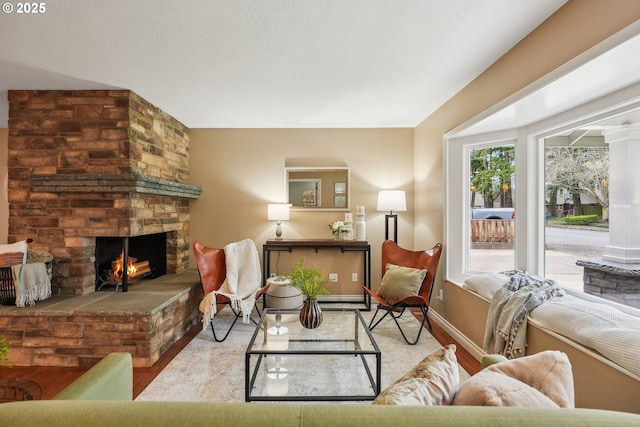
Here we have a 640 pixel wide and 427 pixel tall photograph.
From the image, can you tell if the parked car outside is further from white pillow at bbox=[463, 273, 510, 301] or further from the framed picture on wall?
the framed picture on wall

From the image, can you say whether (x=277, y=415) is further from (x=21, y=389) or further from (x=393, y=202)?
(x=393, y=202)

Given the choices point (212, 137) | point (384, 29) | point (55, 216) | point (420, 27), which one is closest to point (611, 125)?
point (420, 27)

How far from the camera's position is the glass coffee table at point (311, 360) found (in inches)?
72.4

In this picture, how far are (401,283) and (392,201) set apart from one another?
113cm

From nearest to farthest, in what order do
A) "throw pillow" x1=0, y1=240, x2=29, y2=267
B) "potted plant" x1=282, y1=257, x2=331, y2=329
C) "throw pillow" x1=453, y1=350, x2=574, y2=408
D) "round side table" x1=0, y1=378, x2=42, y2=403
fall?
"throw pillow" x1=453, y1=350, x2=574, y2=408
"round side table" x1=0, y1=378, x2=42, y2=403
"potted plant" x1=282, y1=257, x2=331, y2=329
"throw pillow" x1=0, y1=240, x2=29, y2=267

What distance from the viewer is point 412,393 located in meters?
0.88

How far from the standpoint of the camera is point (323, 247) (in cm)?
368

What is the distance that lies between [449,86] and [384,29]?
116 cm

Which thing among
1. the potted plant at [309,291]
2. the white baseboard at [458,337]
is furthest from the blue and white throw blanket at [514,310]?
the potted plant at [309,291]

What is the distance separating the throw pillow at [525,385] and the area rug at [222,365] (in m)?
1.37

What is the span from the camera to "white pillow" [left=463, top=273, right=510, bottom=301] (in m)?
2.38

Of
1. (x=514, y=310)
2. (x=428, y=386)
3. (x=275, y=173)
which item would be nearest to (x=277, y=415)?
(x=428, y=386)

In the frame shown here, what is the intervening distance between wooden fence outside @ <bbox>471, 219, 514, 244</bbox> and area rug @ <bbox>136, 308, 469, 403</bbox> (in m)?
1.16

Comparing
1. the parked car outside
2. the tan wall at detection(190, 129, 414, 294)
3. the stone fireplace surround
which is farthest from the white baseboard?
the stone fireplace surround
